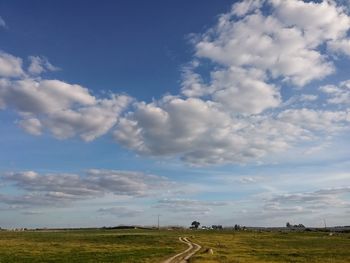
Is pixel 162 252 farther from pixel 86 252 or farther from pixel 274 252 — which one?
pixel 274 252

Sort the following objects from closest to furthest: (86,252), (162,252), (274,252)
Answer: (162,252)
(86,252)
(274,252)

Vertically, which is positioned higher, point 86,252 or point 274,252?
point 86,252

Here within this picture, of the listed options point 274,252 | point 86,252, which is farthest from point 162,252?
point 274,252

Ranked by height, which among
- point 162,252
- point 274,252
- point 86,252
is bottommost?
point 274,252

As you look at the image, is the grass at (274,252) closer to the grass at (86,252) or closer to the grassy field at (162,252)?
the grassy field at (162,252)

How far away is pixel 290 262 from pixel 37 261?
3886cm

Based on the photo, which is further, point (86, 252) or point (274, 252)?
point (274, 252)

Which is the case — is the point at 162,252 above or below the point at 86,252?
below

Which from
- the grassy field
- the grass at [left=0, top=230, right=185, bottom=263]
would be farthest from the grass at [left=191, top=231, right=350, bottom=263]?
the grass at [left=0, top=230, right=185, bottom=263]

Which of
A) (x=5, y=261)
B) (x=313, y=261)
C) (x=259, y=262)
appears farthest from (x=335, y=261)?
(x=5, y=261)

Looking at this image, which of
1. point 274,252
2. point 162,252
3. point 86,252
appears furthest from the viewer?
point 274,252

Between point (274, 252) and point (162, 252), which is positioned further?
point (274, 252)

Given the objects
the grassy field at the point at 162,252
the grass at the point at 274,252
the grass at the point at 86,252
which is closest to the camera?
the grass at the point at 86,252

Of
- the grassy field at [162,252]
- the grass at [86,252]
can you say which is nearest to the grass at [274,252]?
the grassy field at [162,252]
